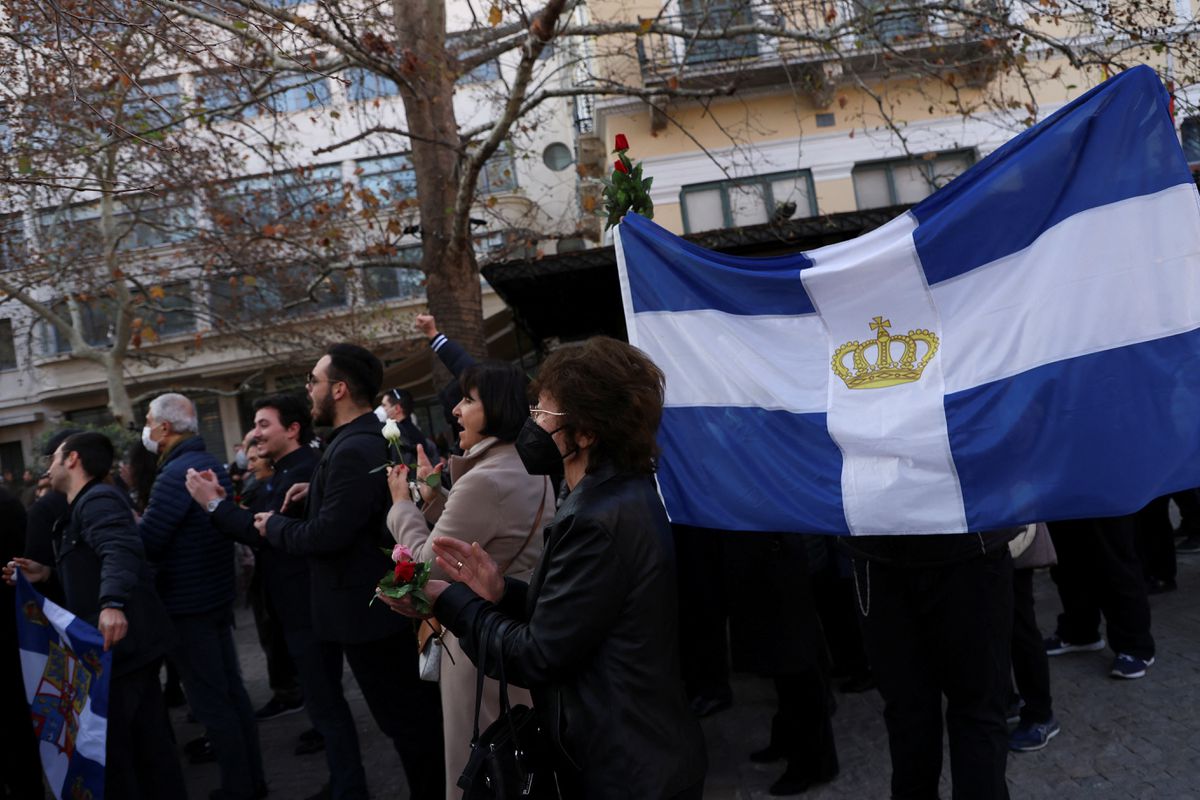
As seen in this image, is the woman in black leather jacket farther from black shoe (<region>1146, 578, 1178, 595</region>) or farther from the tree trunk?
black shoe (<region>1146, 578, 1178, 595</region>)

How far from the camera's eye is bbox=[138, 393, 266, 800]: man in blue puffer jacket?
495 cm

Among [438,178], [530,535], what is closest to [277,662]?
[438,178]

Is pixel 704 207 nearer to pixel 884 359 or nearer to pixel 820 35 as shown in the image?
pixel 820 35

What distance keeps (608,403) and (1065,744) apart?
335 cm

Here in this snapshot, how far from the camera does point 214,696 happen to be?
195 inches

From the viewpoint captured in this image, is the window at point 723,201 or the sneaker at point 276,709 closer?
the sneaker at point 276,709

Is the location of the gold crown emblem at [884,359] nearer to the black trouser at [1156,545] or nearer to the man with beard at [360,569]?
the man with beard at [360,569]

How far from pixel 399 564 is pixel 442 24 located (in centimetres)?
778

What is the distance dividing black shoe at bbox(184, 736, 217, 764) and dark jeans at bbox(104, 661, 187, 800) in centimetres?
172

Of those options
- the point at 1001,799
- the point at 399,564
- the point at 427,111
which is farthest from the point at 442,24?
the point at 1001,799

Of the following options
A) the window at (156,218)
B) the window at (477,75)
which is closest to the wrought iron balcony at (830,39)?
the window at (477,75)

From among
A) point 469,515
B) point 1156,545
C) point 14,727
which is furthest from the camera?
point 1156,545

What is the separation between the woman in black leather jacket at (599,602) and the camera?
232cm

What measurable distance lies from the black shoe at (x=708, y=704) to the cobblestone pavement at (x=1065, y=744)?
0.05 m
